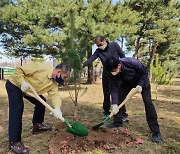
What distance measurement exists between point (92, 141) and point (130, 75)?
87 centimetres

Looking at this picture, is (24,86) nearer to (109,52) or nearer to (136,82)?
(136,82)

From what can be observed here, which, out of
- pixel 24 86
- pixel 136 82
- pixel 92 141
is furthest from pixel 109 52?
pixel 24 86

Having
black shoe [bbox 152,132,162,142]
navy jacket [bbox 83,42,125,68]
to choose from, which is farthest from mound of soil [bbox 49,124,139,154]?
navy jacket [bbox 83,42,125,68]

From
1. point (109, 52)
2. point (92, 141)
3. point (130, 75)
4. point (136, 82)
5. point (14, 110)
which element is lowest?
point (92, 141)

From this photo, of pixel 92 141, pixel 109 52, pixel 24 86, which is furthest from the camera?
pixel 109 52

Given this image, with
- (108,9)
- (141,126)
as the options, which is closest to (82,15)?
(108,9)

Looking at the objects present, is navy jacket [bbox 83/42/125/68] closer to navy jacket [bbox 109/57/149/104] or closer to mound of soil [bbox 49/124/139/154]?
navy jacket [bbox 109/57/149/104]

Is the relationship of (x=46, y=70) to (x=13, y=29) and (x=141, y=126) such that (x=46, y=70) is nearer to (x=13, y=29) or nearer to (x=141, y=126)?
(x=141, y=126)

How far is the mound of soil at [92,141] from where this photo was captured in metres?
2.76

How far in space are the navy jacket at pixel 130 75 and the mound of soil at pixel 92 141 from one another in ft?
→ 1.43

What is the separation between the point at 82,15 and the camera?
28.5ft

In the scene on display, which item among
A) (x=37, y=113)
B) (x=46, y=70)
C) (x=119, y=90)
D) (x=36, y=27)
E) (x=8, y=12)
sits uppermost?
(x=8, y=12)

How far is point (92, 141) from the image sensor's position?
9.53 ft

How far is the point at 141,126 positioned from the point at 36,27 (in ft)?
20.3
